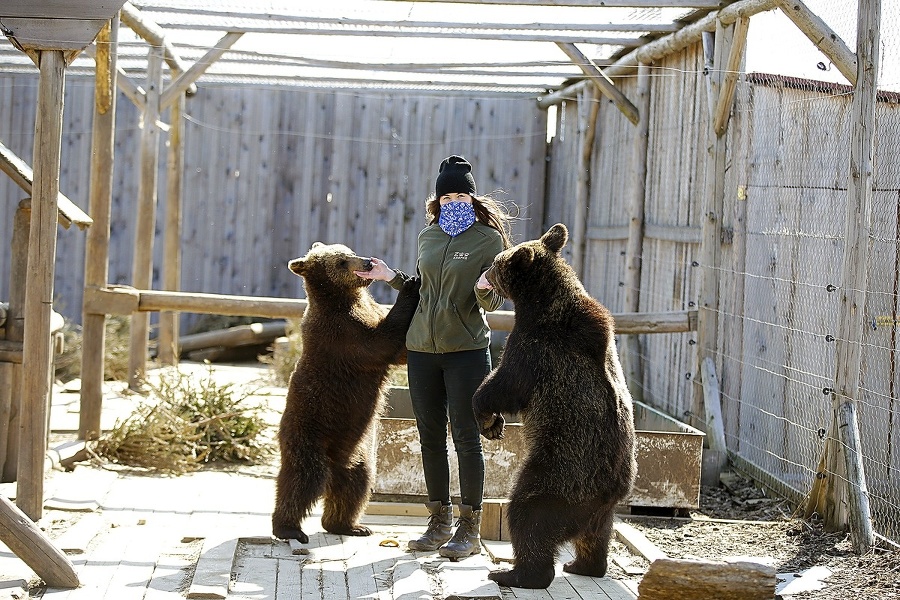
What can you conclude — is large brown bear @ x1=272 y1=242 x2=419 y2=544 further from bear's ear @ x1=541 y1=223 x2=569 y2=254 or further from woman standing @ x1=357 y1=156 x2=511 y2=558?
bear's ear @ x1=541 y1=223 x2=569 y2=254

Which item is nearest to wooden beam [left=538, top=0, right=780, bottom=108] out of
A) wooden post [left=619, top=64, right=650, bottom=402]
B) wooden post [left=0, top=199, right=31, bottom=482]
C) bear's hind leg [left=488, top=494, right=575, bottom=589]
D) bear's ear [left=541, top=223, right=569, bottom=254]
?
wooden post [left=619, top=64, right=650, bottom=402]

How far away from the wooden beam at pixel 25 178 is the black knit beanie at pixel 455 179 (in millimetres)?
2354

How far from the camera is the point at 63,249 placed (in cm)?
1373

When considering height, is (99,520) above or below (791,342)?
below

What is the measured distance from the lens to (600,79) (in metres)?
9.94

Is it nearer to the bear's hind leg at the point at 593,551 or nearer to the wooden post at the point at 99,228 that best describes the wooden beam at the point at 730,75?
the bear's hind leg at the point at 593,551

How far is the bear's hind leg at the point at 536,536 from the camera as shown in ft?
14.6

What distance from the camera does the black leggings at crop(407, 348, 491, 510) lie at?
5.11 metres

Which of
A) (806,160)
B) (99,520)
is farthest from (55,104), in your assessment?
(806,160)

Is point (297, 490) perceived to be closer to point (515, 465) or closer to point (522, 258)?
point (515, 465)

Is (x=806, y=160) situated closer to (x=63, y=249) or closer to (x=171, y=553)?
(x=171, y=553)

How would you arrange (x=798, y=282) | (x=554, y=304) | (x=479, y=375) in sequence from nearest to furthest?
(x=554, y=304) < (x=479, y=375) < (x=798, y=282)

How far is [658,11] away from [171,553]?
6012 mm

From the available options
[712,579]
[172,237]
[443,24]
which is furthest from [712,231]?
[172,237]
